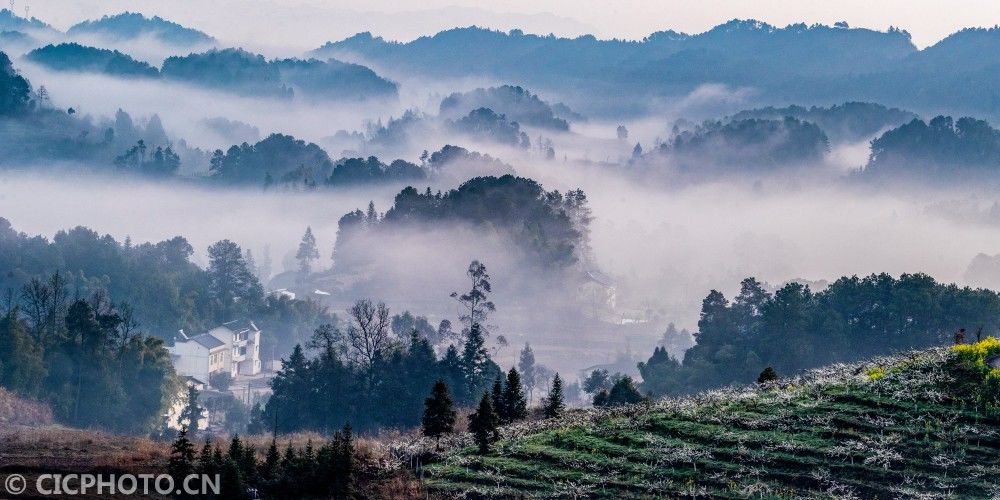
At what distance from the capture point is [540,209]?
6014 inches

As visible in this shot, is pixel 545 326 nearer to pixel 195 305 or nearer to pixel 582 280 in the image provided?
pixel 582 280

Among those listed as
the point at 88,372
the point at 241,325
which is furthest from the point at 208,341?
the point at 88,372

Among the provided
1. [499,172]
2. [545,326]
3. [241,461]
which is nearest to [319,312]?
[545,326]

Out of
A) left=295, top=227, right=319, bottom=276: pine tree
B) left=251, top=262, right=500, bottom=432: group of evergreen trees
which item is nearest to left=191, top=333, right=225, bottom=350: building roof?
left=251, top=262, right=500, bottom=432: group of evergreen trees

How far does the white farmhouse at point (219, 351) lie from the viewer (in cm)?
10912

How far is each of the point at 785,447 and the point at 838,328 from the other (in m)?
50.7

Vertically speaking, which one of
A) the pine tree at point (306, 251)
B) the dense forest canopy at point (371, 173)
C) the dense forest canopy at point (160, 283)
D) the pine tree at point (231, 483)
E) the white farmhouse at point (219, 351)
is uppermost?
the dense forest canopy at point (371, 173)

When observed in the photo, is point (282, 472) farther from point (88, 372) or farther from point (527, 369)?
point (527, 369)

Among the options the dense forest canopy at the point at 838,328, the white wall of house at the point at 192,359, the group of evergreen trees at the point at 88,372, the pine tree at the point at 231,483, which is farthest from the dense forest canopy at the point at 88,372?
the pine tree at the point at 231,483

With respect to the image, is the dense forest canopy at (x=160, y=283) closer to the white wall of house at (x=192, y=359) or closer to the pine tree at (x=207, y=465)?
the white wall of house at (x=192, y=359)

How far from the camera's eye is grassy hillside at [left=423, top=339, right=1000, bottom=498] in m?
30.7

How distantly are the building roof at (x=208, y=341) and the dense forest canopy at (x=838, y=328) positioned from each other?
42580mm

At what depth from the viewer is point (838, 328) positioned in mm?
81688

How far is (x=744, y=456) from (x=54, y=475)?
17840mm
